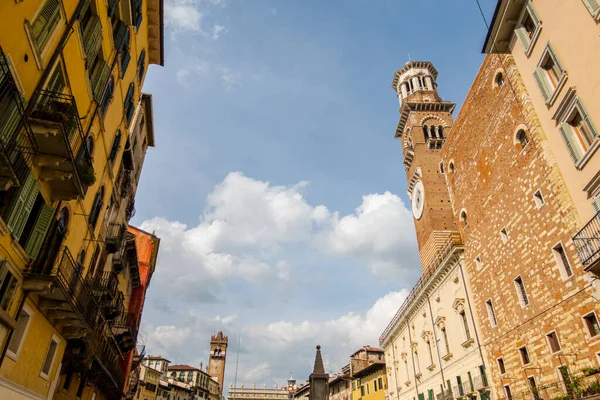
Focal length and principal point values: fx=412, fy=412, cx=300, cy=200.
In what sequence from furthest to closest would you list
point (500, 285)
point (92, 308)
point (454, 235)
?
point (454, 235) → point (500, 285) → point (92, 308)

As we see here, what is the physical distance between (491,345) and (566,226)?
8296 mm

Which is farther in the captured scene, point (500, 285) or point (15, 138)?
point (500, 285)

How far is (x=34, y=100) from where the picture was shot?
911 centimetres

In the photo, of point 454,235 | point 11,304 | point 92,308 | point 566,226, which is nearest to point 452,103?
point 454,235

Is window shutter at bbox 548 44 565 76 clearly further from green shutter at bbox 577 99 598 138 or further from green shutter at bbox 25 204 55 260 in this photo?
green shutter at bbox 25 204 55 260

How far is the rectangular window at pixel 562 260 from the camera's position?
1499 cm

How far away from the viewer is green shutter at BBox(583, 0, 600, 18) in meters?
11.5

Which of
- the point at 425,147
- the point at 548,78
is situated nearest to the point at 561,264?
the point at 548,78

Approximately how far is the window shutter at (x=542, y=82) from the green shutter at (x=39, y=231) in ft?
52.2

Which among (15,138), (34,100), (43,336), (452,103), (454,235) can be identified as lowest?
(43,336)

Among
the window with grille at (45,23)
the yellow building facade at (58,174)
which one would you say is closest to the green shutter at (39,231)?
the yellow building facade at (58,174)

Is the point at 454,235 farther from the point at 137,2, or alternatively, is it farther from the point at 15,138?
the point at 15,138

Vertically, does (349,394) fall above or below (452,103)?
below

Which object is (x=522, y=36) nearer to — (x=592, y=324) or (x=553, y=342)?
(x=592, y=324)
